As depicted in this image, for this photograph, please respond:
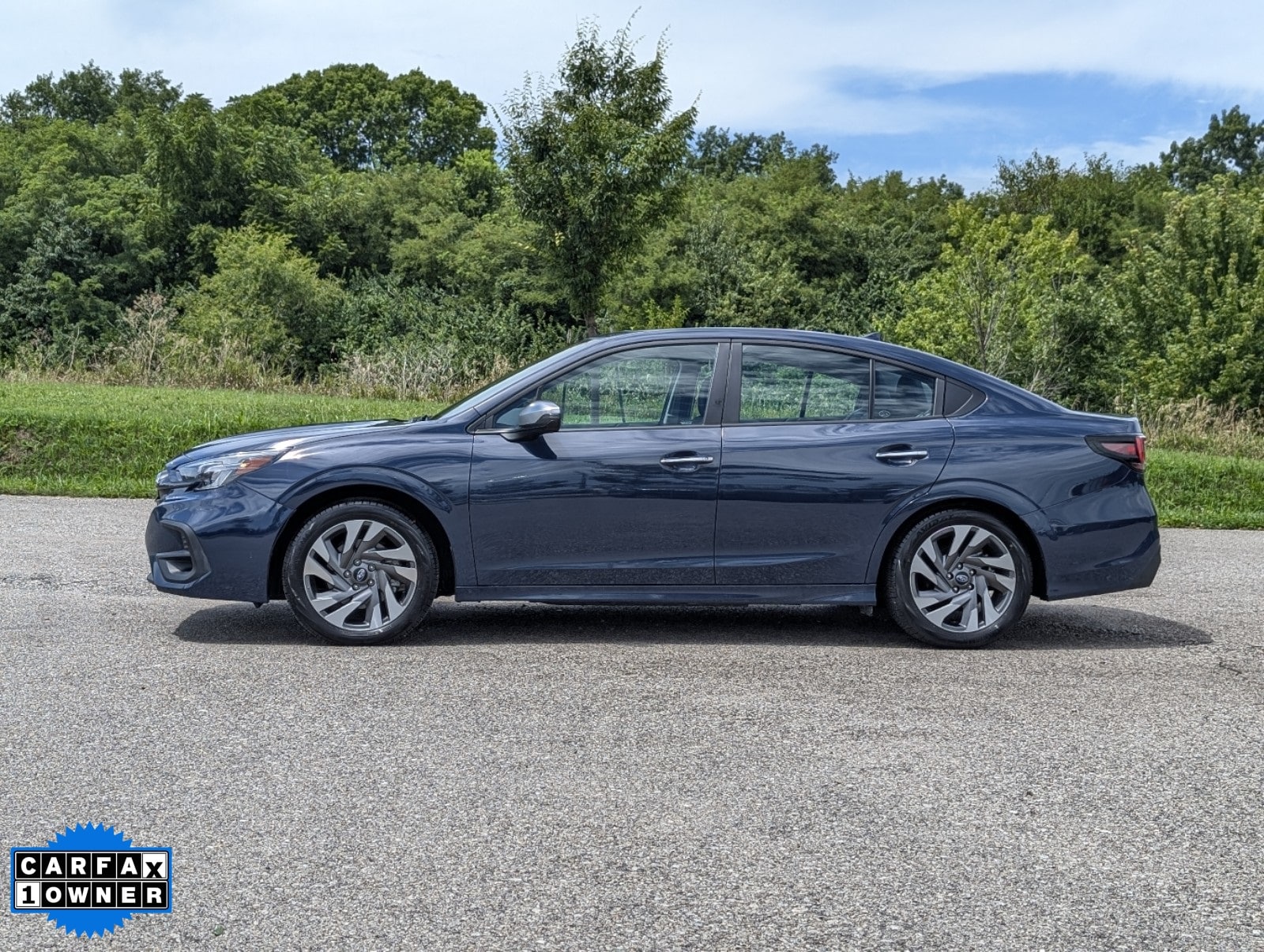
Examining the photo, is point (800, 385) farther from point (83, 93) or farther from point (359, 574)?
point (83, 93)

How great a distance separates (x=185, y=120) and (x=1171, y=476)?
46.6 meters

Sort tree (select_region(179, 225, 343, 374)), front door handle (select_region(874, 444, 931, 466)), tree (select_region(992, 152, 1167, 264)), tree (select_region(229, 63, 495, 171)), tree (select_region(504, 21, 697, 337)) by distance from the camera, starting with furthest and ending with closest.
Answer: tree (select_region(229, 63, 495, 171)) < tree (select_region(992, 152, 1167, 264)) < tree (select_region(179, 225, 343, 374)) < tree (select_region(504, 21, 697, 337)) < front door handle (select_region(874, 444, 931, 466))

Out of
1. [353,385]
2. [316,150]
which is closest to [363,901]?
[353,385]

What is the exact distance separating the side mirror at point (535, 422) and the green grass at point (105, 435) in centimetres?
753

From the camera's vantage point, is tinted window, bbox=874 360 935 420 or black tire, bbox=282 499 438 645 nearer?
black tire, bbox=282 499 438 645

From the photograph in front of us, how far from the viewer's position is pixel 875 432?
23.0ft

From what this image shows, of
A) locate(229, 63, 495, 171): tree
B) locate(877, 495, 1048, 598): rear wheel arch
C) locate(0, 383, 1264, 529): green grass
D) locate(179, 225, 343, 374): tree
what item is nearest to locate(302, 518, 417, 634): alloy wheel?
locate(877, 495, 1048, 598): rear wheel arch

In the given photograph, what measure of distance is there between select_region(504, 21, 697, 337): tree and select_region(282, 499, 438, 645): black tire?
55.2 ft

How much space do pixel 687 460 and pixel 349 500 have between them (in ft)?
5.75

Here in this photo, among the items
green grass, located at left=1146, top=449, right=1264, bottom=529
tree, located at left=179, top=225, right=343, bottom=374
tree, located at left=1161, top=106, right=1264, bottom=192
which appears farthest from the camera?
tree, located at left=1161, top=106, right=1264, bottom=192

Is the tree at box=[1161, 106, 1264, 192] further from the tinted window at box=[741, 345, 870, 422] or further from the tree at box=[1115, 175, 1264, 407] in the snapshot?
the tinted window at box=[741, 345, 870, 422]

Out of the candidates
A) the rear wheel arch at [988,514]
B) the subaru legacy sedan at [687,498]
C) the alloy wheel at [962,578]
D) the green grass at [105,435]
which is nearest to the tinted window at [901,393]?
the subaru legacy sedan at [687,498]

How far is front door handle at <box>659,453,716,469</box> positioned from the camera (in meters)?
6.82

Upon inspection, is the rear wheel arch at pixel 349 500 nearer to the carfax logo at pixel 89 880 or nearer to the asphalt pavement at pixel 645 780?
the asphalt pavement at pixel 645 780
